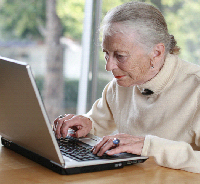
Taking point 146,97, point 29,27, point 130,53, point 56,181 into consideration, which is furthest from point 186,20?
point 56,181

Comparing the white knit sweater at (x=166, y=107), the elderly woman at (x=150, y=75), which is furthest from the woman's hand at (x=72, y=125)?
the white knit sweater at (x=166, y=107)

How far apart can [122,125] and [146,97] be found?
199 mm

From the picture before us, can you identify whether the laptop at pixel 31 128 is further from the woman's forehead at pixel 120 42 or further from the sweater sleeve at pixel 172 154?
the woman's forehead at pixel 120 42

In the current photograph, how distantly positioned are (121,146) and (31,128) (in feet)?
1.01

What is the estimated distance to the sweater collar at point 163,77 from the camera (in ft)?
4.99

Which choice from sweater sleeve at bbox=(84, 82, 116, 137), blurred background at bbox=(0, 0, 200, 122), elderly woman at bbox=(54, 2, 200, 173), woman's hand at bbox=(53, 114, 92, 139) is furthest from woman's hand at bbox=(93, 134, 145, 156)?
blurred background at bbox=(0, 0, 200, 122)

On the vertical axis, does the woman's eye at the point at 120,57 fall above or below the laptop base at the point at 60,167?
above

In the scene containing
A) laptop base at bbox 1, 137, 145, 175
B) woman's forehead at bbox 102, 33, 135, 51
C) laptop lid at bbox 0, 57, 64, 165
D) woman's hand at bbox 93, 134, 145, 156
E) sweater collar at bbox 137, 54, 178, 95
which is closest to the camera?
laptop lid at bbox 0, 57, 64, 165

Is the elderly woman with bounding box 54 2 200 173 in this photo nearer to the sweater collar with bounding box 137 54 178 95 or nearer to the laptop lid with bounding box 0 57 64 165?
the sweater collar with bounding box 137 54 178 95

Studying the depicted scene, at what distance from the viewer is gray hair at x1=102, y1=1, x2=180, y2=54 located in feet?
4.62

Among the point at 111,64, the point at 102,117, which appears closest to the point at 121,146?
the point at 111,64

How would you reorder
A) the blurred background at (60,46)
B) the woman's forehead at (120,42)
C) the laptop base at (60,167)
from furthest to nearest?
the blurred background at (60,46), the woman's forehead at (120,42), the laptop base at (60,167)

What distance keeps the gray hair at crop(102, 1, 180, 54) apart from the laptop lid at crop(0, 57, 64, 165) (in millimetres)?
560

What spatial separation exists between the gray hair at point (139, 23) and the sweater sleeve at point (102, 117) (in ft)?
1.51
